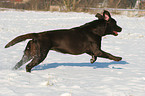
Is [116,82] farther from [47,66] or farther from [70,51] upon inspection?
[47,66]

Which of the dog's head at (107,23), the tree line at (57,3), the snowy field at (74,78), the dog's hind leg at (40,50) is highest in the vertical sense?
the dog's head at (107,23)

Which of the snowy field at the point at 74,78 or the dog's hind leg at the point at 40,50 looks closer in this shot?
the snowy field at the point at 74,78

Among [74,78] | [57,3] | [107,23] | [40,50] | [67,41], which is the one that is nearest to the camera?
[74,78]

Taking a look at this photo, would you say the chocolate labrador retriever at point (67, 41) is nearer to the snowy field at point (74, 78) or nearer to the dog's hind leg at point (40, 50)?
the dog's hind leg at point (40, 50)

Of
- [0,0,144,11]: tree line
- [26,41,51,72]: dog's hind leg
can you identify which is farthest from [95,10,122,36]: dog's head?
[0,0,144,11]: tree line

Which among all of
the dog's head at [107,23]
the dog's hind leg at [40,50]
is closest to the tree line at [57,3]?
the dog's head at [107,23]

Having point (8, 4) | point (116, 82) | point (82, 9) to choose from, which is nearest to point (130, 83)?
point (116, 82)

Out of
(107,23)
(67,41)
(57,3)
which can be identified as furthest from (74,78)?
(57,3)

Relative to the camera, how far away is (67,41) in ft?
Answer: 18.0

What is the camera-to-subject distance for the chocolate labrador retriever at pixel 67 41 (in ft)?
17.1

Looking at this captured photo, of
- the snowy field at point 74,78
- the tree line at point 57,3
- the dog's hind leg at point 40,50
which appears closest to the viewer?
the snowy field at point 74,78

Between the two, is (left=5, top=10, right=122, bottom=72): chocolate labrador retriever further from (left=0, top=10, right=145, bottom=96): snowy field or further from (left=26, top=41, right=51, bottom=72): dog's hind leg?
(left=0, top=10, right=145, bottom=96): snowy field

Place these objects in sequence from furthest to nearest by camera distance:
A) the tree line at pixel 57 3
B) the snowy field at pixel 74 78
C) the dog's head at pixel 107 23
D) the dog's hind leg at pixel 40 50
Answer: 1. the tree line at pixel 57 3
2. the dog's head at pixel 107 23
3. the dog's hind leg at pixel 40 50
4. the snowy field at pixel 74 78

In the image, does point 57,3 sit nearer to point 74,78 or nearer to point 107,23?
point 107,23
